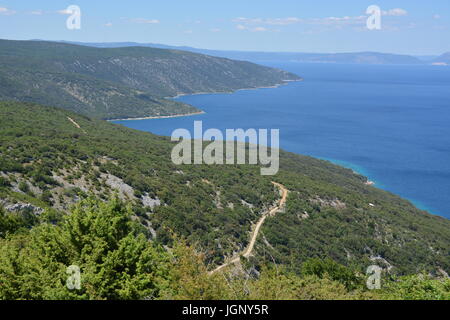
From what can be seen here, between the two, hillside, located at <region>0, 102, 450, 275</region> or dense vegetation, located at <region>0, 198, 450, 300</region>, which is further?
hillside, located at <region>0, 102, 450, 275</region>

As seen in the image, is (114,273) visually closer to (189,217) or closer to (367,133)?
(189,217)

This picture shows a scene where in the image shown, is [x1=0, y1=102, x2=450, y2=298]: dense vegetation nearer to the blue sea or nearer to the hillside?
the hillside

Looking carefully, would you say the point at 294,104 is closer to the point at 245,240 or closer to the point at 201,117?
the point at 201,117

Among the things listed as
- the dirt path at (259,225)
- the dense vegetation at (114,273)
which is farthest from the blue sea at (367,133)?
the dense vegetation at (114,273)

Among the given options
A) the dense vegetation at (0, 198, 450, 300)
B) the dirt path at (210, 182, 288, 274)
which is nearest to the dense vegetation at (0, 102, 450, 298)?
the dense vegetation at (0, 198, 450, 300)
